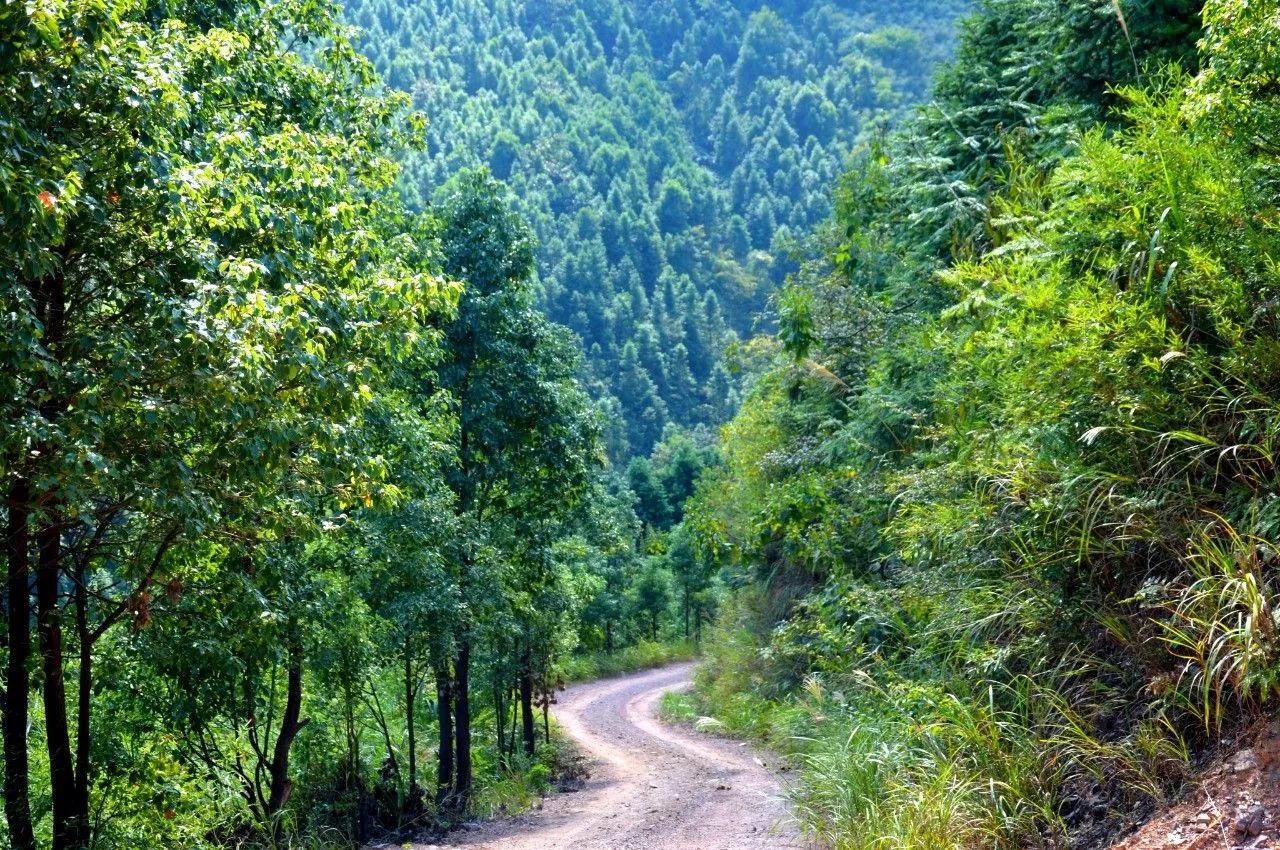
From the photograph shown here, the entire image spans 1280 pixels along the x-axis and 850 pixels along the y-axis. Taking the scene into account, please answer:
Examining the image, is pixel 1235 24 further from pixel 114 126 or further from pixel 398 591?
pixel 398 591

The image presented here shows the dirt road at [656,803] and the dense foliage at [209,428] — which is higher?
the dense foliage at [209,428]

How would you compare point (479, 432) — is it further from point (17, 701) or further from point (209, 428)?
point (209, 428)

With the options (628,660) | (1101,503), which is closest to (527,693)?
(1101,503)

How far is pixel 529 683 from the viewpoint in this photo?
74.6ft

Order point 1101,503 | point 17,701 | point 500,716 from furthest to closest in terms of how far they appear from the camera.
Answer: point 500,716 → point 17,701 → point 1101,503

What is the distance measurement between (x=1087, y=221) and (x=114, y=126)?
596 cm

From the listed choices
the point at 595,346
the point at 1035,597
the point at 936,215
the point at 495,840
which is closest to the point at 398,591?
the point at 495,840

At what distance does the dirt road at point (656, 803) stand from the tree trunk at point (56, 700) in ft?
16.8

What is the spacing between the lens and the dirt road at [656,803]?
416 inches

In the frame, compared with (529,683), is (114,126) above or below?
above

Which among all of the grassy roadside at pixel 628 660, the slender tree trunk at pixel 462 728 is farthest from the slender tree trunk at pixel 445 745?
the grassy roadside at pixel 628 660

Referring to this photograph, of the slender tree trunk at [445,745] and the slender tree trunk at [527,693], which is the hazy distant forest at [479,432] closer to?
the slender tree trunk at [445,745]

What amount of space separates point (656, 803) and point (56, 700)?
9.56 metres

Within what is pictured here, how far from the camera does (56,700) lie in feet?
22.0
